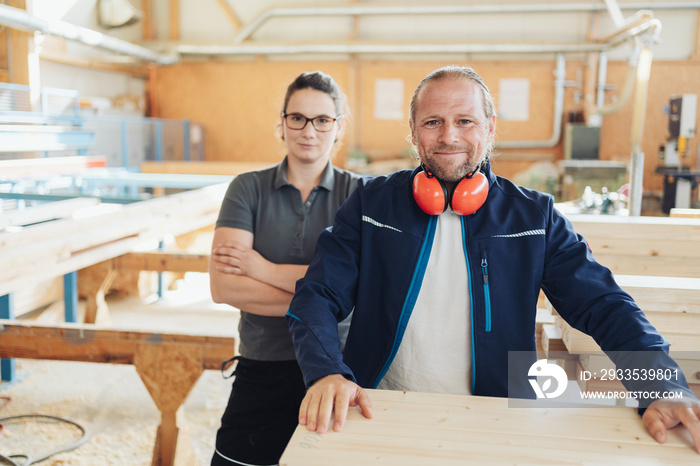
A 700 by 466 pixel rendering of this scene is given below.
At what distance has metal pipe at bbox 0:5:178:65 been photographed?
717 cm

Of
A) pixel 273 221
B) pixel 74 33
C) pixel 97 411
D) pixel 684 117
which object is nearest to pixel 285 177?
pixel 273 221

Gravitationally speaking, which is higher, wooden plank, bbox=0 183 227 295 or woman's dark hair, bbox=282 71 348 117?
woman's dark hair, bbox=282 71 348 117

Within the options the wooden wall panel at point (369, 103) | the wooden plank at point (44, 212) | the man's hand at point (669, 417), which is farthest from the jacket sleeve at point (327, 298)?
the wooden wall panel at point (369, 103)

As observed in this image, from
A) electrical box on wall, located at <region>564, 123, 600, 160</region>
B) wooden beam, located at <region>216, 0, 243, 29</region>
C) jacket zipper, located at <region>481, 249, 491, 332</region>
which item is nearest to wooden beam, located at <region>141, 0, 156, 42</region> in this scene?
wooden beam, located at <region>216, 0, 243, 29</region>

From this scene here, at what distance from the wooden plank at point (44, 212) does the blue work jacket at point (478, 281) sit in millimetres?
3208

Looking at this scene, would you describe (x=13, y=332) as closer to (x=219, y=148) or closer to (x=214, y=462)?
(x=214, y=462)

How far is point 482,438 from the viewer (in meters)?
1.05

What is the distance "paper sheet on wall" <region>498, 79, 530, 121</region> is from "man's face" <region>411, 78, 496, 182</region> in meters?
10.1

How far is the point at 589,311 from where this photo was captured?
4.33 ft

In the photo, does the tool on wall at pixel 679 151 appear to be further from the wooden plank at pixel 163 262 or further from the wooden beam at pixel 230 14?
the wooden beam at pixel 230 14

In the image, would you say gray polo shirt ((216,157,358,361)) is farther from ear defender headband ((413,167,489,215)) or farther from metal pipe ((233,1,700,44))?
metal pipe ((233,1,700,44))

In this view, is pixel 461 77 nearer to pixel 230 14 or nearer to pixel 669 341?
pixel 669 341

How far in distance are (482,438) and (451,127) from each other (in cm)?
69

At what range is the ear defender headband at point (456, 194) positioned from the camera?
1.34 m
